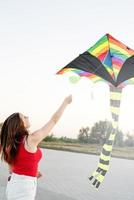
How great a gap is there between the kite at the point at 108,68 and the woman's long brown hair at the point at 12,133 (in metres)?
1.71

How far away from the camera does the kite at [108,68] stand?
4488 millimetres

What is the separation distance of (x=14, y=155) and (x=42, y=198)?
19.1 feet

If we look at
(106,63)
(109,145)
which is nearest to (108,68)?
(106,63)

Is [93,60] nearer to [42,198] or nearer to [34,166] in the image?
[34,166]

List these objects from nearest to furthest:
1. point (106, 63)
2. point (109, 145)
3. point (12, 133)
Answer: point (12, 133) < point (109, 145) < point (106, 63)

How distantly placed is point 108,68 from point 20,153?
7.61 ft

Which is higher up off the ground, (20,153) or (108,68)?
(108,68)

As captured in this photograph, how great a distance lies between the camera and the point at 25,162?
9.12 ft

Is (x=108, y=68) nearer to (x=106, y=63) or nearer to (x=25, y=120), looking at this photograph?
(x=106, y=63)

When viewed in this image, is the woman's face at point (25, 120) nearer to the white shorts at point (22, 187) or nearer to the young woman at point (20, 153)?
the young woman at point (20, 153)

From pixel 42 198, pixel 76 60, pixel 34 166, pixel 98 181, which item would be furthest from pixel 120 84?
pixel 42 198

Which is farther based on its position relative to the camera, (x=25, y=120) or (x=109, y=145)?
(x=109, y=145)

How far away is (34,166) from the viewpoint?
2.80 meters

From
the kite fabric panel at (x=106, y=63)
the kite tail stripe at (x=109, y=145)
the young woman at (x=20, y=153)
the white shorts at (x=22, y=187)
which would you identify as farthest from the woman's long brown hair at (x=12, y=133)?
the kite fabric panel at (x=106, y=63)
